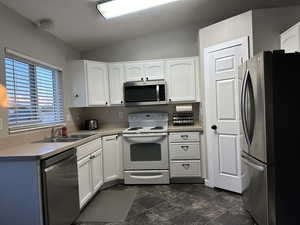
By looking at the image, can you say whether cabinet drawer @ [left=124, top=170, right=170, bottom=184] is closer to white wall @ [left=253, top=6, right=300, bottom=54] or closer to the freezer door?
the freezer door

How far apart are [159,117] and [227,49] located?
163 cm

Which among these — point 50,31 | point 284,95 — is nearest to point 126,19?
point 50,31

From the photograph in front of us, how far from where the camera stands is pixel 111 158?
3.41 m

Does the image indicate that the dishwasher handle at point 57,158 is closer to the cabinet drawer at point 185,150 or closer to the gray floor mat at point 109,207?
the gray floor mat at point 109,207

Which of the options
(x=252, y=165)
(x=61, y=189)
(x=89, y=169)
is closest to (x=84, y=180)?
(x=89, y=169)

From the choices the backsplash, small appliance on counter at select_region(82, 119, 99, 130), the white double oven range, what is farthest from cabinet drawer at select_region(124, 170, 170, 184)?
small appliance on counter at select_region(82, 119, 99, 130)

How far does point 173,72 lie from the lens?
3664 mm

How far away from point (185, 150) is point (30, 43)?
2.55 metres

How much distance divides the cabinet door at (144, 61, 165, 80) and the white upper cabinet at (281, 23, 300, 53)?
5.75ft

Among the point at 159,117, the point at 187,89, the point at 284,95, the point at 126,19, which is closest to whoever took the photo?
the point at 284,95

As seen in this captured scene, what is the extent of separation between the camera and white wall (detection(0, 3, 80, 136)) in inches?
86.9

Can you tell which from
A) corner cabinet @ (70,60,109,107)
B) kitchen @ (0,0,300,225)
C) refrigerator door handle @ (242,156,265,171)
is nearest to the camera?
refrigerator door handle @ (242,156,265,171)

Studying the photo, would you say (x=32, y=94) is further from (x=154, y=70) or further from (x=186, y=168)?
(x=186, y=168)

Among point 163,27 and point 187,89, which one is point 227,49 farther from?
point 163,27
